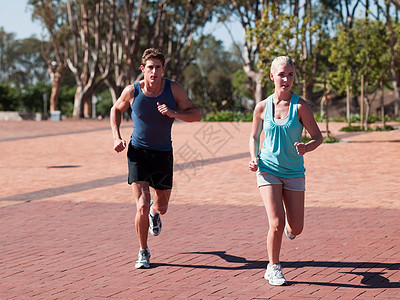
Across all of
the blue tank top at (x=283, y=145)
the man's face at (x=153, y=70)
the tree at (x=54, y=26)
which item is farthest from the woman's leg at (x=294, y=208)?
the tree at (x=54, y=26)

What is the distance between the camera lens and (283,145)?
4828 mm

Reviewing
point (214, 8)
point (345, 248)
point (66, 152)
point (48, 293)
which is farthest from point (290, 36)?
point (214, 8)

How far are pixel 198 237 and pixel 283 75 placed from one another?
2.60 m

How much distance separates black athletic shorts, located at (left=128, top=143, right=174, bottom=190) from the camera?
5562mm

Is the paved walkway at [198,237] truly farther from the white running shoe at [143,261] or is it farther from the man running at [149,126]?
the man running at [149,126]

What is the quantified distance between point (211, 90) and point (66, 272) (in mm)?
57772

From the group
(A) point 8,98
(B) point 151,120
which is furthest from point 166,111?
(A) point 8,98

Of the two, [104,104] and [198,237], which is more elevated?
[104,104]

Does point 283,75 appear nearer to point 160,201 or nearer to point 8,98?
point 160,201

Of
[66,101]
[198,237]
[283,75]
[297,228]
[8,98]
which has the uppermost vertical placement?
[8,98]

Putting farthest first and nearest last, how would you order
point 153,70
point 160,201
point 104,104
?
point 104,104
point 160,201
point 153,70

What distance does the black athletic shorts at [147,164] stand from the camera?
18.2ft

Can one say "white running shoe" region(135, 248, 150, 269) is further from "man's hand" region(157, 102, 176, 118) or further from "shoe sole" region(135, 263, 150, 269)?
"man's hand" region(157, 102, 176, 118)

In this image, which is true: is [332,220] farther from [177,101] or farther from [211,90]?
[211,90]
